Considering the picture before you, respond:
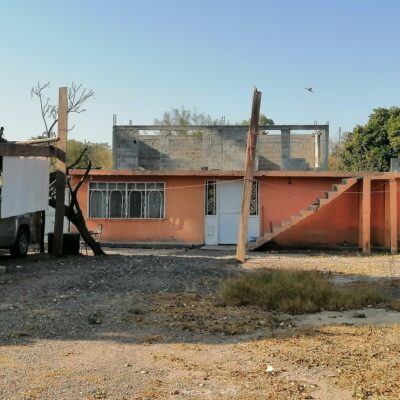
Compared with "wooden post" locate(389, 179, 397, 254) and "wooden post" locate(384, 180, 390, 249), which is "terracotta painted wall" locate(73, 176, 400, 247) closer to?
"wooden post" locate(384, 180, 390, 249)

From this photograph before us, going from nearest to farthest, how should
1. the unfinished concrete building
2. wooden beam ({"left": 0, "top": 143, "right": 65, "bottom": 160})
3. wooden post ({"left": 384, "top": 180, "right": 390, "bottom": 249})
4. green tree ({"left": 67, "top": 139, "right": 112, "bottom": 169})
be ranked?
1. wooden beam ({"left": 0, "top": 143, "right": 65, "bottom": 160})
2. wooden post ({"left": 384, "top": 180, "right": 390, "bottom": 249})
3. the unfinished concrete building
4. green tree ({"left": 67, "top": 139, "right": 112, "bottom": 169})

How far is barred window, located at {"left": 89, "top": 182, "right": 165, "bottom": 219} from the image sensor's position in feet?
70.6

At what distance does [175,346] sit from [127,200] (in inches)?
617

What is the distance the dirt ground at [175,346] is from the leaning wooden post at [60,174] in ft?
13.2

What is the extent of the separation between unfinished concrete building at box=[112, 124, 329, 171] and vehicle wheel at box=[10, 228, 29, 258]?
1807cm

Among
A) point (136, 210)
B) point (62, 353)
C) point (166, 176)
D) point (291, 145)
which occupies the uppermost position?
point (291, 145)

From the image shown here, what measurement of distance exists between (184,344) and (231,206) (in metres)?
15.3

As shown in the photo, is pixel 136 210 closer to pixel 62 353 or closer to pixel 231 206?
pixel 231 206

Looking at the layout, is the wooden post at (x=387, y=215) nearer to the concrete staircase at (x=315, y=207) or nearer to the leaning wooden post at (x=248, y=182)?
the concrete staircase at (x=315, y=207)

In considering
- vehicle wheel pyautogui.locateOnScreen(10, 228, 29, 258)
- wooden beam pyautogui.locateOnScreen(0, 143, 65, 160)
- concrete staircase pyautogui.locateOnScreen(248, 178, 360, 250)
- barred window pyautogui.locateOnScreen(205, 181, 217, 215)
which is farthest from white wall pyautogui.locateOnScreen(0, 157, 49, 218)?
concrete staircase pyautogui.locateOnScreen(248, 178, 360, 250)

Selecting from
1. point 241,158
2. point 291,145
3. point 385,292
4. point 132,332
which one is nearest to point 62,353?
point 132,332

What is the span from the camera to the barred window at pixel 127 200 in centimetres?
2152

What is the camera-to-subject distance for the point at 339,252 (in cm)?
1983

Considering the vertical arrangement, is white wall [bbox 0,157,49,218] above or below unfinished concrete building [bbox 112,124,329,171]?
below
